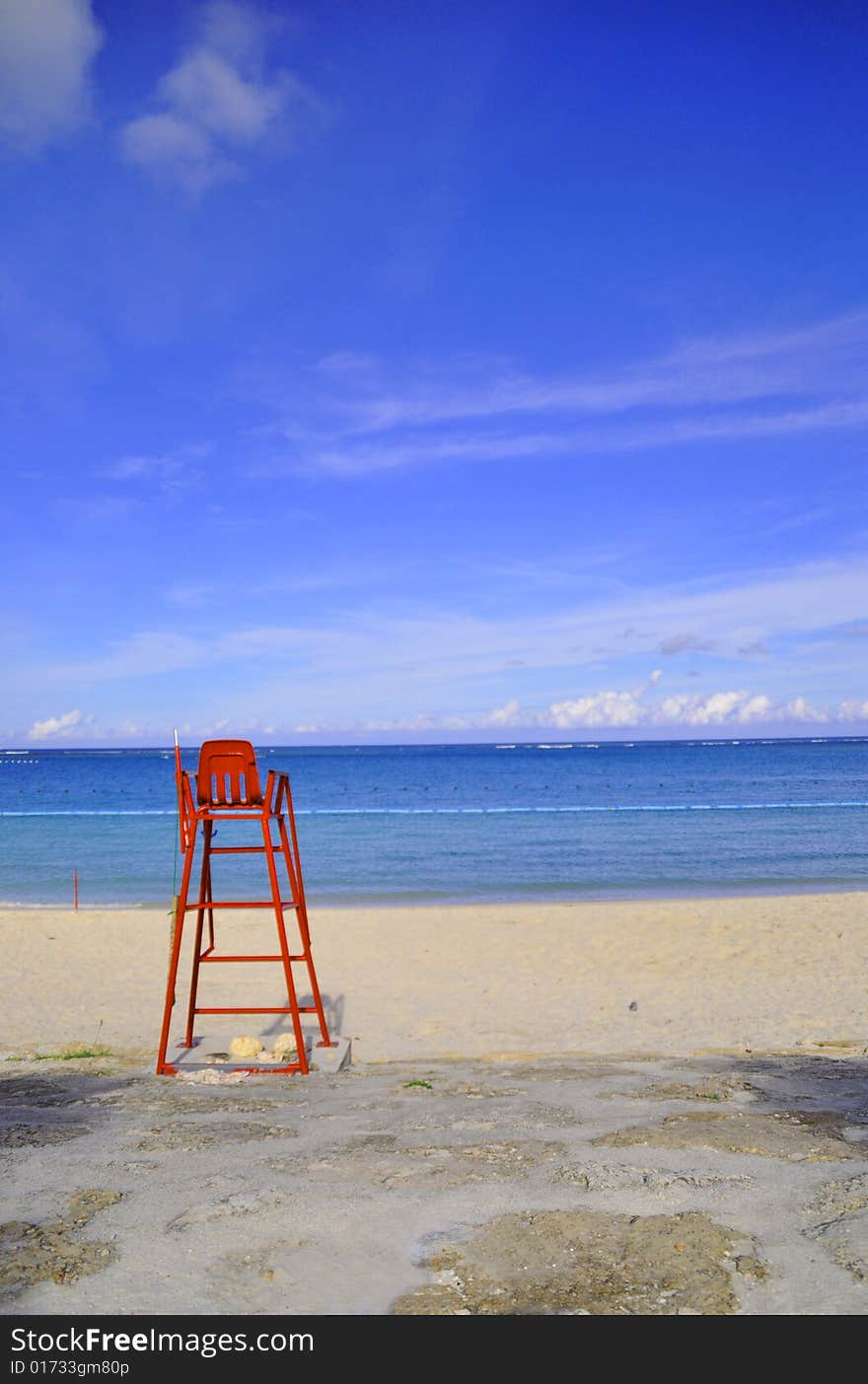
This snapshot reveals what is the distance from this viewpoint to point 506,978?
15.1m

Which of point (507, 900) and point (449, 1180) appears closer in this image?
point (449, 1180)

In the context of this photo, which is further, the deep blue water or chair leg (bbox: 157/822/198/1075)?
the deep blue water

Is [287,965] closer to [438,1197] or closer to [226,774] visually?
[226,774]

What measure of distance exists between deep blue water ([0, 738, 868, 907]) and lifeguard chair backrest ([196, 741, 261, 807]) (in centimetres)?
1738

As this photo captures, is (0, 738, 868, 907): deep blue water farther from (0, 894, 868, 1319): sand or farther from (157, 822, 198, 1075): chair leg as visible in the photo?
(157, 822, 198, 1075): chair leg

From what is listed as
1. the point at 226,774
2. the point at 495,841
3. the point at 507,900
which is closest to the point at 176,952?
the point at 226,774

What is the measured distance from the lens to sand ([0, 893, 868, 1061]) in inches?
452

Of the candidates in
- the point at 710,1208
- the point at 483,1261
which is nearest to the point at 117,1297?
the point at 483,1261

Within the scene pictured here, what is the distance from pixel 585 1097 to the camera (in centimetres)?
673

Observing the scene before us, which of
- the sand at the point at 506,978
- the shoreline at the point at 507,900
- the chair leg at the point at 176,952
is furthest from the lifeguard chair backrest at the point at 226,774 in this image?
the shoreline at the point at 507,900

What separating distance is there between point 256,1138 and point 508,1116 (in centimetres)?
154

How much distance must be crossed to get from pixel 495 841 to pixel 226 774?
1167 inches

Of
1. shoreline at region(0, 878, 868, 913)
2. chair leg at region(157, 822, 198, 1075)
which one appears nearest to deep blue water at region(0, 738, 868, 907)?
shoreline at region(0, 878, 868, 913)
